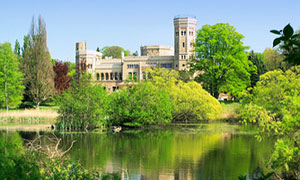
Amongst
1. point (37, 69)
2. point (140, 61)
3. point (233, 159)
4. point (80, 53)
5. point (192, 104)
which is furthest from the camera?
point (80, 53)

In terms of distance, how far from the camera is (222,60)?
35.6 metres

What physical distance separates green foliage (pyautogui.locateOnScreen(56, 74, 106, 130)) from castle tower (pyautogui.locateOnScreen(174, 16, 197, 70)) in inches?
1322

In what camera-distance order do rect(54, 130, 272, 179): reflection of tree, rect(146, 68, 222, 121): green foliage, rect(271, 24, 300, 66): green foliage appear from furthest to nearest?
rect(146, 68, 222, 121): green foliage, rect(54, 130, 272, 179): reflection of tree, rect(271, 24, 300, 66): green foliage

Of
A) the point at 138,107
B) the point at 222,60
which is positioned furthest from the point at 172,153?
the point at 222,60

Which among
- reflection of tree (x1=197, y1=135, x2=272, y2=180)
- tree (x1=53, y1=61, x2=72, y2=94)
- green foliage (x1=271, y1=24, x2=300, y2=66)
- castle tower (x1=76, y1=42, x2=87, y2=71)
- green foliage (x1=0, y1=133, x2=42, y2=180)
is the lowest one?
reflection of tree (x1=197, y1=135, x2=272, y2=180)

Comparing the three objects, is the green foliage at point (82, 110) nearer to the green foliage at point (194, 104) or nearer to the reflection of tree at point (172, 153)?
the reflection of tree at point (172, 153)

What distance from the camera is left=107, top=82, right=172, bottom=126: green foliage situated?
23250 mm

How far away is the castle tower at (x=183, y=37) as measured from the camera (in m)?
55.2

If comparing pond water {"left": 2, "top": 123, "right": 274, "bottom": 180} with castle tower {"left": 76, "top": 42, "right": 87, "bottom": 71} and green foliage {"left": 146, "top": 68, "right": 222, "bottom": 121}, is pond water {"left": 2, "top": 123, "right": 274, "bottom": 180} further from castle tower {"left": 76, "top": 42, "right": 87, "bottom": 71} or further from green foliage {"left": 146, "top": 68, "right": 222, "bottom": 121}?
castle tower {"left": 76, "top": 42, "right": 87, "bottom": 71}

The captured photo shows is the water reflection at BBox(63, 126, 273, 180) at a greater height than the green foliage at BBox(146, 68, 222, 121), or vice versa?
the green foliage at BBox(146, 68, 222, 121)

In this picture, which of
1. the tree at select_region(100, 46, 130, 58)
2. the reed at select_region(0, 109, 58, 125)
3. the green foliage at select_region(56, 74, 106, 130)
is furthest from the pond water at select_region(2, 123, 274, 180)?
the tree at select_region(100, 46, 130, 58)

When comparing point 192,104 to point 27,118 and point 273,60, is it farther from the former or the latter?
point 273,60

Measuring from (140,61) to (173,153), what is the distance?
44.8 meters

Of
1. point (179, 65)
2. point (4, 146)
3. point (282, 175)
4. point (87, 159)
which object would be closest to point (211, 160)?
point (282, 175)
